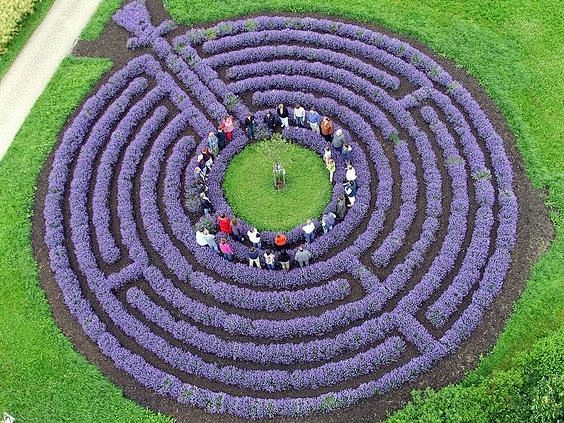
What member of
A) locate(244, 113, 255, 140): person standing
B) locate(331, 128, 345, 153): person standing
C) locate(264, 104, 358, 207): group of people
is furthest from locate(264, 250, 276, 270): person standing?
locate(244, 113, 255, 140): person standing

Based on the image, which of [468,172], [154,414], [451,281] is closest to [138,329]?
[154,414]

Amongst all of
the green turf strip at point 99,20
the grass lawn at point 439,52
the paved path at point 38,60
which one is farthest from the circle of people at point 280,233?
the green turf strip at point 99,20

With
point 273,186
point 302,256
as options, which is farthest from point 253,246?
point 273,186

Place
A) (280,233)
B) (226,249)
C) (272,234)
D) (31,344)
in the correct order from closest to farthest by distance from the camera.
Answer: (31,344) → (226,249) → (280,233) → (272,234)

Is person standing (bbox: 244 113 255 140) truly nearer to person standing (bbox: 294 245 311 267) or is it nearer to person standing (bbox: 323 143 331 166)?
person standing (bbox: 323 143 331 166)

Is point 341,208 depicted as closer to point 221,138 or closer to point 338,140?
point 338,140

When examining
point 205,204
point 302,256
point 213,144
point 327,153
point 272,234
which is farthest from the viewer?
point 213,144
